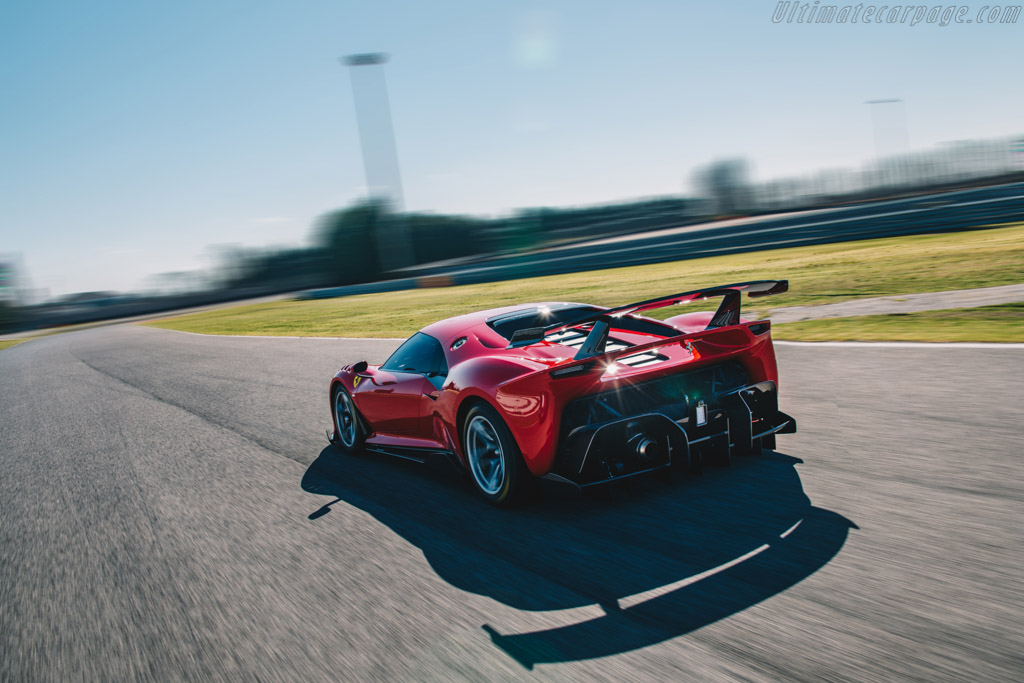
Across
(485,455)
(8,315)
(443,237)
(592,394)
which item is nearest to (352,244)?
(443,237)

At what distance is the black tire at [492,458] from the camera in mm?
3951

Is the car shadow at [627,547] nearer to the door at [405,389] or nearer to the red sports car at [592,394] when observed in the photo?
the red sports car at [592,394]

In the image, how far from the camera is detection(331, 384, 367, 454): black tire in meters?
5.88

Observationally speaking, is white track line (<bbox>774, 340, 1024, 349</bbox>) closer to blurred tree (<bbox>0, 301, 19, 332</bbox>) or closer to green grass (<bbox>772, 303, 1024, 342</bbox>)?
green grass (<bbox>772, 303, 1024, 342</bbox>)

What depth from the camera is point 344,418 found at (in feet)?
20.4

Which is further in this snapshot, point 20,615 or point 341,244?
point 341,244

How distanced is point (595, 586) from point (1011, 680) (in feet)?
4.75

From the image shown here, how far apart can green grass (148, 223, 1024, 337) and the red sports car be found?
9.06 meters

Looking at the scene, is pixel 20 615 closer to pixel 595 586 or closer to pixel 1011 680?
pixel 595 586

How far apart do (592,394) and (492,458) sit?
32.5 inches

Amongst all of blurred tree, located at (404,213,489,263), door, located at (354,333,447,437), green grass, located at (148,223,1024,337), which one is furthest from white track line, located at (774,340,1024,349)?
blurred tree, located at (404,213,489,263)

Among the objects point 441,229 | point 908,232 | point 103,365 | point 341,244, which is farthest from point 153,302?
point 908,232

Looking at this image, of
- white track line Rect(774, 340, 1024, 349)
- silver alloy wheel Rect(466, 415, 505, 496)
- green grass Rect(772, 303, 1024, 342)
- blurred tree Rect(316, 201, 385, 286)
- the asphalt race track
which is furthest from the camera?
blurred tree Rect(316, 201, 385, 286)

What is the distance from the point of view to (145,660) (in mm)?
2906
